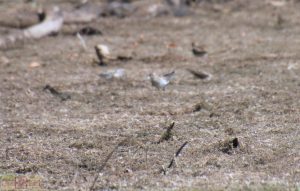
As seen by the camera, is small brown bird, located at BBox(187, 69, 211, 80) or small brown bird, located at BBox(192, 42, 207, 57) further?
small brown bird, located at BBox(192, 42, 207, 57)

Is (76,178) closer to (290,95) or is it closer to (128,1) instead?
(290,95)

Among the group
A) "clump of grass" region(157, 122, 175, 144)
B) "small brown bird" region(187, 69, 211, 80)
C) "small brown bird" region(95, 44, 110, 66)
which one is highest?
"clump of grass" region(157, 122, 175, 144)

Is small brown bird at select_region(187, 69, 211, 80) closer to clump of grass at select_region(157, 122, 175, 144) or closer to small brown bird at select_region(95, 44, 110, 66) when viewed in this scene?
small brown bird at select_region(95, 44, 110, 66)

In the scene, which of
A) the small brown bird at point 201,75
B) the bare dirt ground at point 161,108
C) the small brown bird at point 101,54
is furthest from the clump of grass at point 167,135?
the small brown bird at point 101,54

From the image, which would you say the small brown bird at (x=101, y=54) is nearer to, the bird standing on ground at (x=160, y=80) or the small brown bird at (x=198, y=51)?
the small brown bird at (x=198, y=51)

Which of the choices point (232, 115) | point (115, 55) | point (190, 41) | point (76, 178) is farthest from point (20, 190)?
point (190, 41)

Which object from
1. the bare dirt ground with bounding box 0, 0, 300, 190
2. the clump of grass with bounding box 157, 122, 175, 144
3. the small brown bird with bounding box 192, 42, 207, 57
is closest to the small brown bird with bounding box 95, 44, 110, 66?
the bare dirt ground with bounding box 0, 0, 300, 190

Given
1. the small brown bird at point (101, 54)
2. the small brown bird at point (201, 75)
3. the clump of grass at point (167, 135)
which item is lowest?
the small brown bird at point (101, 54)

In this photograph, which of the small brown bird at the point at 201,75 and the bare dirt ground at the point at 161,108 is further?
the small brown bird at the point at 201,75
